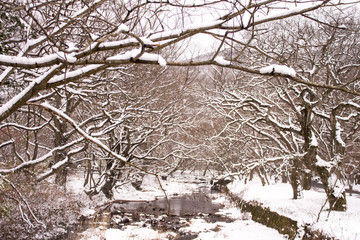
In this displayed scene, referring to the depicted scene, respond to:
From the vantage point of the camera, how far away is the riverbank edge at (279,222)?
740cm

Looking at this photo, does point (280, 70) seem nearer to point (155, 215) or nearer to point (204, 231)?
point (204, 231)

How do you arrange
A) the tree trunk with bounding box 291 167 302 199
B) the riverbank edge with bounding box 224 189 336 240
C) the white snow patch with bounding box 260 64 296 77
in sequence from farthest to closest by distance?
the tree trunk with bounding box 291 167 302 199 < the riverbank edge with bounding box 224 189 336 240 < the white snow patch with bounding box 260 64 296 77

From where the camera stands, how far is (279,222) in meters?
9.58

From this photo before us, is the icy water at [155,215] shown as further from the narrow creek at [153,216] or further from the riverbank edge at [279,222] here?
the riverbank edge at [279,222]

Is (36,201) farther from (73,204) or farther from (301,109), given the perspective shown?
(301,109)

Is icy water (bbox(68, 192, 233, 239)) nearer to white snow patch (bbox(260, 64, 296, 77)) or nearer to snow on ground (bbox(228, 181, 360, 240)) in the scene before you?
snow on ground (bbox(228, 181, 360, 240))

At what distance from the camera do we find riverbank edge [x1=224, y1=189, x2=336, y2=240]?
7.40m

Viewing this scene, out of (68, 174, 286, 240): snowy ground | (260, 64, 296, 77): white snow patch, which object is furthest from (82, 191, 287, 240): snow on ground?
(260, 64, 296, 77): white snow patch

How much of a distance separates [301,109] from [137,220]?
8118 millimetres

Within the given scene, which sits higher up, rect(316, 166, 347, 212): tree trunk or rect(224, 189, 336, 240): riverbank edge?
rect(316, 166, 347, 212): tree trunk

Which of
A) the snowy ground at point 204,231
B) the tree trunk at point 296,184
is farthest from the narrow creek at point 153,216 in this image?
the tree trunk at point 296,184

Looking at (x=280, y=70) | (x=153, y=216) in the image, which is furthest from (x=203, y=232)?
(x=280, y=70)

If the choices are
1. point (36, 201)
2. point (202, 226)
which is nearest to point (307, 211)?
point (202, 226)

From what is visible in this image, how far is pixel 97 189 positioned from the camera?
43.3 feet
